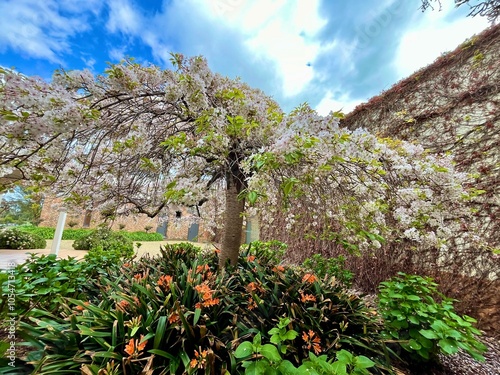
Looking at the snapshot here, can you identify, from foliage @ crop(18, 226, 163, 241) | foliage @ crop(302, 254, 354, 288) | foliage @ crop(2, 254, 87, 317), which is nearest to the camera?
foliage @ crop(2, 254, 87, 317)

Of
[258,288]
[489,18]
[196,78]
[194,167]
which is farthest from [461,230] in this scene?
[196,78]

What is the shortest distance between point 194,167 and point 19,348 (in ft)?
6.12

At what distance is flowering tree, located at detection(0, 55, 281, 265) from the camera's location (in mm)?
1240

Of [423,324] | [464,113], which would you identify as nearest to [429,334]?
[423,324]

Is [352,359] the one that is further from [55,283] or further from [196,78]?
[55,283]

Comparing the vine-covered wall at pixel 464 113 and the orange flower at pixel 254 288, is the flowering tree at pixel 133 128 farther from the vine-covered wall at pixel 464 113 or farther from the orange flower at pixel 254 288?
the vine-covered wall at pixel 464 113

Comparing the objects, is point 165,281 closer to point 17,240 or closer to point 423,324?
point 423,324

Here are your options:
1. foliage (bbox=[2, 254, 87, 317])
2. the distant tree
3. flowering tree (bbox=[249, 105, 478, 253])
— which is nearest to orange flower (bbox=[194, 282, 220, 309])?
flowering tree (bbox=[249, 105, 478, 253])

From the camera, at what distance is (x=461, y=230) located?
A: 9.07 ft

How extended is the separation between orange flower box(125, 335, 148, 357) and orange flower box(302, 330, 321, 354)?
2.95 feet

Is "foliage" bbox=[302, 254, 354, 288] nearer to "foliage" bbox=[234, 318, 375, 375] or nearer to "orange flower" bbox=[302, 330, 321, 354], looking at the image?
"orange flower" bbox=[302, 330, 321, 354]

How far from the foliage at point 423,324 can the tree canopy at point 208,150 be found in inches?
17.1

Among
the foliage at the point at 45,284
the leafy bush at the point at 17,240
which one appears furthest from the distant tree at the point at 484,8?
the leafy bush at the point at 17,240

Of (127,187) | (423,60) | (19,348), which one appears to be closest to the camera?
(19,348)
